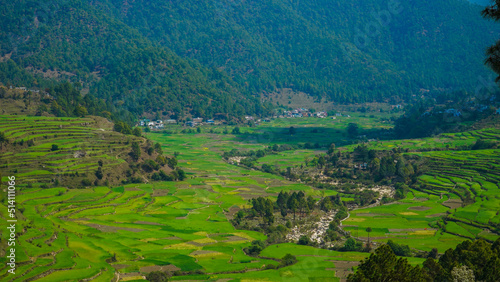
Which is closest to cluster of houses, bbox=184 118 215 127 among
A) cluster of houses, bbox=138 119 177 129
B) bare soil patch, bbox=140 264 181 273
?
cluster of houses, bbox=138 119 177 129

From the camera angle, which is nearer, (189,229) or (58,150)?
(189,229)

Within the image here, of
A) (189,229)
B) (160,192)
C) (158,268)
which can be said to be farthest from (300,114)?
(158,268)

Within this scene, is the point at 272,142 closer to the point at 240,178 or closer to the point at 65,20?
the point at 240,178

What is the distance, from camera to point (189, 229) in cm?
5431

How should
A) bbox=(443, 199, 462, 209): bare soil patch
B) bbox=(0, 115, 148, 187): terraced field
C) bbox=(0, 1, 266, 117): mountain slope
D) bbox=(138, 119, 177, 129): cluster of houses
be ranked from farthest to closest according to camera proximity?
bbox=(0, 1, 266, 117): mountain slope
bbox=(138, 119, 177, 129): cluster of houses
bbox=(0, 115, 148, 187): terraced field
bbox=(443, 199, 462, 209): bare soil patch

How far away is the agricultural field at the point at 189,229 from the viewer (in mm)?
40562

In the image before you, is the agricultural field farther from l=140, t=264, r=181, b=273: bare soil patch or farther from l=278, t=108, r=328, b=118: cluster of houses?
l=278, t=108, r=328, b=118: cluster of houses

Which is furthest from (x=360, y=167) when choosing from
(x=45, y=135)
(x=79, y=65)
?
(x=79, y=65)

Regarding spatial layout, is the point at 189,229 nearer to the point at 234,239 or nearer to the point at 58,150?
the point at 234,239

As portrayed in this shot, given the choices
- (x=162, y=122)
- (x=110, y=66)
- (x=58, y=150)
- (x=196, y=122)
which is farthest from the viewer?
(x=110, y=66)

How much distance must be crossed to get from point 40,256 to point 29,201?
61.7ft

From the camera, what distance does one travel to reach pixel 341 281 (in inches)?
1548

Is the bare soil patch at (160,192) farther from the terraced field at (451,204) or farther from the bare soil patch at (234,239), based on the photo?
the terraced field at (451,204)

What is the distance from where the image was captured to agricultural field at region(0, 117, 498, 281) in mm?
40562
